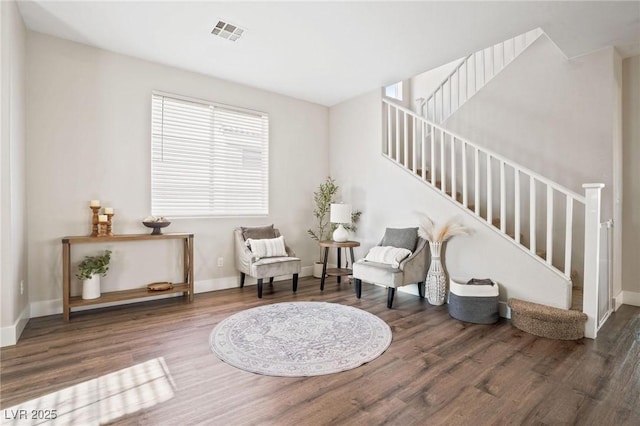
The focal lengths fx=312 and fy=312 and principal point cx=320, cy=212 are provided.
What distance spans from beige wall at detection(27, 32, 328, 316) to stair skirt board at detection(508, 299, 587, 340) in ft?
11.5

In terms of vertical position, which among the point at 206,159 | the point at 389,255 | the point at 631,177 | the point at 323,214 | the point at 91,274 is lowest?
the point at 91,274

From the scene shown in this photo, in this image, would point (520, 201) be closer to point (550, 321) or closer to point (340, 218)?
point (550, 321)

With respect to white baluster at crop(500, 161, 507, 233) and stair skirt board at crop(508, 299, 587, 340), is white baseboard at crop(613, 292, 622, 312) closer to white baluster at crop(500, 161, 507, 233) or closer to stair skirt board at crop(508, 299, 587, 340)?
stair skirt board at crop(508, 299, 587, 340)

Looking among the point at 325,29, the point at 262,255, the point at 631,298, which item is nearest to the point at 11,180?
the point at 262,255

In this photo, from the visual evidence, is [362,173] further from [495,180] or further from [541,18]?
[541,18]

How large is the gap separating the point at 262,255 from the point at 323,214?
59.9 inches

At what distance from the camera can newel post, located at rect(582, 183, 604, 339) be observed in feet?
8.85

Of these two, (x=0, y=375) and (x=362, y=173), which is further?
(x=362, y=173)

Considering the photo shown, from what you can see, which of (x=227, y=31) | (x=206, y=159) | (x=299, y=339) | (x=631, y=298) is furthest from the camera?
(x=206, y=159)

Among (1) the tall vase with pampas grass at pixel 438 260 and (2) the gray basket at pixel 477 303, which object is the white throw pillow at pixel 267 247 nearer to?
(1) the tall vase with pampas grass at pixel 438 260

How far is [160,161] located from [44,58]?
147cm

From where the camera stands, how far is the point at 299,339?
2.68 m

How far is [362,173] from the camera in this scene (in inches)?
197

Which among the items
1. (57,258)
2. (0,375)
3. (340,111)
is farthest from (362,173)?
(0,375)
